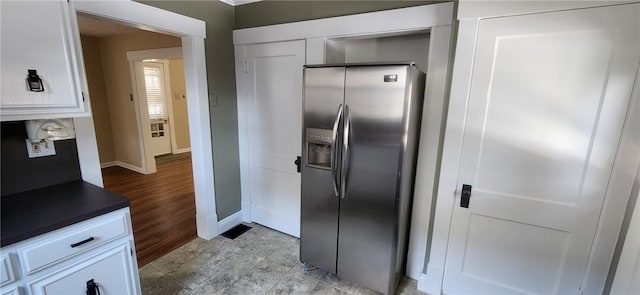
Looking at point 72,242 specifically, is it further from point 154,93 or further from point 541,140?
point 154,93

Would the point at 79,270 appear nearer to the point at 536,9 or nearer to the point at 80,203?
the point at 80,203

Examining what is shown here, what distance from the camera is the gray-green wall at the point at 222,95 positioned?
96.3 inches

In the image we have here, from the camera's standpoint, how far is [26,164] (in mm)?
1513

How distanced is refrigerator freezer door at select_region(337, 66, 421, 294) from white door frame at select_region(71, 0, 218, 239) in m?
1.42

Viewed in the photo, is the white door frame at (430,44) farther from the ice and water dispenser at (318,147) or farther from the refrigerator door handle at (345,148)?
the ice and water dispenser at (318,147)

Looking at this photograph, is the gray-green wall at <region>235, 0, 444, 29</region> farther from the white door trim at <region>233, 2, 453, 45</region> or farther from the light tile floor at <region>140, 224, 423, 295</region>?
the light tile floor at <region>140, 224, 423, 295</region>

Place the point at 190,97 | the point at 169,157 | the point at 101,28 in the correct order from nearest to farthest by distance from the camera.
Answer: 1. the point at 190,97
2. the point at 101,28
3. the point at 169,157

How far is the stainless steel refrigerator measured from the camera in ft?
5.46

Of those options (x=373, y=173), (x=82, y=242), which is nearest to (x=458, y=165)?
(x=373, y=173)

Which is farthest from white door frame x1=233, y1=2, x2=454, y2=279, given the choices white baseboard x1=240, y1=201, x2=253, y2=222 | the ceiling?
the ceiling

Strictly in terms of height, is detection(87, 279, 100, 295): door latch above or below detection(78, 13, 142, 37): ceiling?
below

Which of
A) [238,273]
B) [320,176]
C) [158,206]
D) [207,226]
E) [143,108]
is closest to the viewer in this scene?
[320,176]

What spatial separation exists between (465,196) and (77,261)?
2.18 m

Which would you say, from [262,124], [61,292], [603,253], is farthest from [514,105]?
[61,292]
